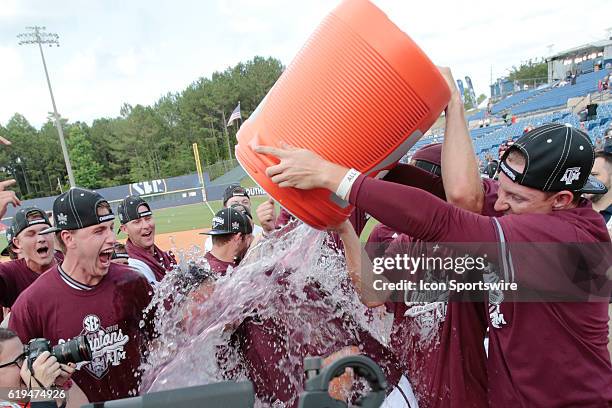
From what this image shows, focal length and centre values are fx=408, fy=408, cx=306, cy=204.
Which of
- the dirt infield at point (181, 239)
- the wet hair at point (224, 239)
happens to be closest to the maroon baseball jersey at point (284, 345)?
the wet hair at point (224, 239)

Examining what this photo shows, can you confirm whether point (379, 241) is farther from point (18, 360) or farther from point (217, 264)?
point (18, 360)

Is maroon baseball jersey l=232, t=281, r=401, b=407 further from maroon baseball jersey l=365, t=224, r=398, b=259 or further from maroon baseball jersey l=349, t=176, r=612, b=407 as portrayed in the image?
maroon baseball jersey l=349, t=176, r=612, b=407

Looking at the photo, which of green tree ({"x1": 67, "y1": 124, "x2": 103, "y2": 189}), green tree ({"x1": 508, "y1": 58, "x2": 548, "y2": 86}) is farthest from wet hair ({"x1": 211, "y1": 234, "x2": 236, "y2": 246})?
green tree ({"x1": 508, "y1": 58, "x2": 548, "y2": 86})

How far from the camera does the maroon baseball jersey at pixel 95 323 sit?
2.22 meters

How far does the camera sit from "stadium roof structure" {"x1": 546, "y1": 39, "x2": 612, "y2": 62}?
48.4 meters

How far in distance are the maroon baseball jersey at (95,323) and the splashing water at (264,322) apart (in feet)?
0.50

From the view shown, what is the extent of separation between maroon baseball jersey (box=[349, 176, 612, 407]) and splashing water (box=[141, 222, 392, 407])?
33.8 inches

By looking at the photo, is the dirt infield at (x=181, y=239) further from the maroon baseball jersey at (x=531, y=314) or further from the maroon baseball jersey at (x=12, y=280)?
the maroon baseball jersey at (x=531, y=314)

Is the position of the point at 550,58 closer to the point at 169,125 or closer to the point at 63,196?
the point at 169,125

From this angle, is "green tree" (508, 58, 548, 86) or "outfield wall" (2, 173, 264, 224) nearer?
"outfield wall" (2, 173, 264, 224)

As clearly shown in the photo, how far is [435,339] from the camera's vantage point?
2.09 meters

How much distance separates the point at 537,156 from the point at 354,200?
66 centimetres

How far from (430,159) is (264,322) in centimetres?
125

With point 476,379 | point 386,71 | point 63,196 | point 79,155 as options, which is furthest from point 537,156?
point 79,155
